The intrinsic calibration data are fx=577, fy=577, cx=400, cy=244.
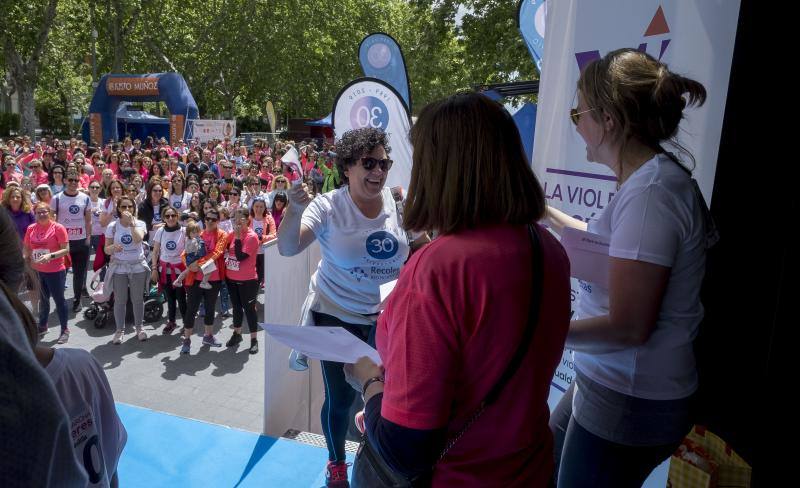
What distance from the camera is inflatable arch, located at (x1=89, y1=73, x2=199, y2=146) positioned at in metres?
22.2

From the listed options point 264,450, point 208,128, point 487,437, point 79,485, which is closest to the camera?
point 79,485

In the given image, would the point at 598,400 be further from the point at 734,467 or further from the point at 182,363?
the point at 182,363

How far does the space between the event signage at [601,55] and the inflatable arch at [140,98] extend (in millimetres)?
21444

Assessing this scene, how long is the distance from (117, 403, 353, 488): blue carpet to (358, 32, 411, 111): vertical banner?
418 cm

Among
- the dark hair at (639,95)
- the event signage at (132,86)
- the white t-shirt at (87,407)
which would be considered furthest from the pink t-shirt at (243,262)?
the event signage at (132,86)

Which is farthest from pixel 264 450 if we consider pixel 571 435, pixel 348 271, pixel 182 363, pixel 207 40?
pixel 207 40

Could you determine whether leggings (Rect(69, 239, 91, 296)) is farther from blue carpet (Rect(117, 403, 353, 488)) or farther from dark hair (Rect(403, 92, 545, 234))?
dark hair (Rect(403, 92, 545, 234))

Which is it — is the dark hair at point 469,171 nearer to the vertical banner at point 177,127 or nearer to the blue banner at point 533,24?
the blue banner at point 533,24

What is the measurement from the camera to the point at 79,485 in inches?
36.1

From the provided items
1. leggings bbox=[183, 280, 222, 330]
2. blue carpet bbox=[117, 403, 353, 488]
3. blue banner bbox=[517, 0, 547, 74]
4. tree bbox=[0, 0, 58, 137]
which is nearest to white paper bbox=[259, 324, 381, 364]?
blue carpet bbox=[117, 403, 353, 488]

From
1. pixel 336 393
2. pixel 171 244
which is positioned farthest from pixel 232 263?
pixel 336 393

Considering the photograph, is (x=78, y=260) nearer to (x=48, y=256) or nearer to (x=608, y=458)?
(x=48, y=256)

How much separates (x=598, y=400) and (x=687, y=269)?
0.40 meters

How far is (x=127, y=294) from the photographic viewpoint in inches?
275
